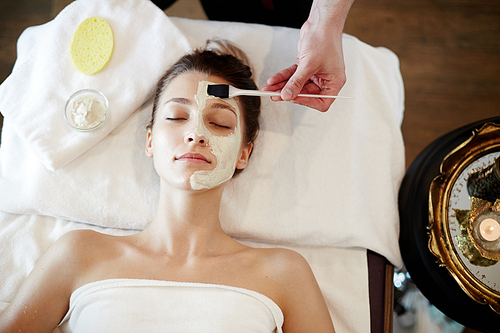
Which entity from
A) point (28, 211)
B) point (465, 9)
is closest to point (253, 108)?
point (28, 211)

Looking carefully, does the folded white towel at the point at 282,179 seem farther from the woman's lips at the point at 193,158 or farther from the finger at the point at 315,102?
the woman's lips at the point at 193,158

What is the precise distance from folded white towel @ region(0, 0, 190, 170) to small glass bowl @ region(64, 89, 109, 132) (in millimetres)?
24

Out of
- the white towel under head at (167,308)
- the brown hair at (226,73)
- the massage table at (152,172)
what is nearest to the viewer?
the white towel under head at (167,308)

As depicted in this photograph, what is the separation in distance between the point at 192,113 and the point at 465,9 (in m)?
2.29

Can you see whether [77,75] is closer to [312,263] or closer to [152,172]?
[152,172]

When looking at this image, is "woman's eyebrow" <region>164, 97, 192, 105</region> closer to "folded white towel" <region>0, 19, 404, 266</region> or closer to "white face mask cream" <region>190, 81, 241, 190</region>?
"white face mask cream" <region>190, 81, 241, 190</region>

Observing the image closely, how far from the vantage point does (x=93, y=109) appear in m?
1.44

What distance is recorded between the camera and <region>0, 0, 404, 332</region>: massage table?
1.41 meters

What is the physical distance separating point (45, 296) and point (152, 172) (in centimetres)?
59

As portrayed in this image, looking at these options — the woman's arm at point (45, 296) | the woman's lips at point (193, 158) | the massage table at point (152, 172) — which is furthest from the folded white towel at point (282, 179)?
the woman's lips at point (193, 158)

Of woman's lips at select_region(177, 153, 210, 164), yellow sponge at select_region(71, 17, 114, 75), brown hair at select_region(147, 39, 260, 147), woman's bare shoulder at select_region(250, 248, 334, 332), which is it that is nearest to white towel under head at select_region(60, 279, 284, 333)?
woman's bare shoulder at select_region(250, 248, 334, 332)

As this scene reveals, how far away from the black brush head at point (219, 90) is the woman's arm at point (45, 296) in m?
0.72

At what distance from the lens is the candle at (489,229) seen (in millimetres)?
1239

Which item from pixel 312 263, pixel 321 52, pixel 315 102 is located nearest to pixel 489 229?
pixel 312 263
